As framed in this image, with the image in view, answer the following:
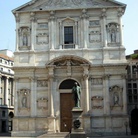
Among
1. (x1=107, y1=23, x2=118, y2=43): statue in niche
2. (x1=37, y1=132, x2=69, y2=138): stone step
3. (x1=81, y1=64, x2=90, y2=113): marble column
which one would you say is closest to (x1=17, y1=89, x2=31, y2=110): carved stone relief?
(x1=37, y1=132, x2=69, y2=138): stone step

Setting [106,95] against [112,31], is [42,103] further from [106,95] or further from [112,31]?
[112,31]

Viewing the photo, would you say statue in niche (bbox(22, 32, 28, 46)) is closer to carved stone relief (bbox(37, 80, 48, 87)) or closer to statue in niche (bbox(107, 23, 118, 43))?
carved stone relief (bbox(37, 80, 48, 87))

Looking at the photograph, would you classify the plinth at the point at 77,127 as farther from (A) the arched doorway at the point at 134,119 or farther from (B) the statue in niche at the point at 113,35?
(A) the arched doorway at the point at 134,119

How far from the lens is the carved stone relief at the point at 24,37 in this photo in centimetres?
3425

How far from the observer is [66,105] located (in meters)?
32.7

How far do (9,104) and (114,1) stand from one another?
27.1 metres

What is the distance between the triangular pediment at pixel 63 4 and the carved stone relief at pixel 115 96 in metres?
8.74

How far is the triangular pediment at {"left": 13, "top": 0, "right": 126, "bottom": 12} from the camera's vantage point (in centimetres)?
3384

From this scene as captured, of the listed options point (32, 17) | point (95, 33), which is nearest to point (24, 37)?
point (32, 17)

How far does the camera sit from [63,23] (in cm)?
3419

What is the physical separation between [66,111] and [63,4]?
11419 mm

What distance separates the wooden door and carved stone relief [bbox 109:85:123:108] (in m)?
4.04

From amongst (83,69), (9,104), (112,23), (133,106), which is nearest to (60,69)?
(83,69)

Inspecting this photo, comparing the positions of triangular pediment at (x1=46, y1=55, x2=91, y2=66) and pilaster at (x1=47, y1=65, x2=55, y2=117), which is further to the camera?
triangular pediment at (x1=46, y1=55, x2=91, y2=66)
